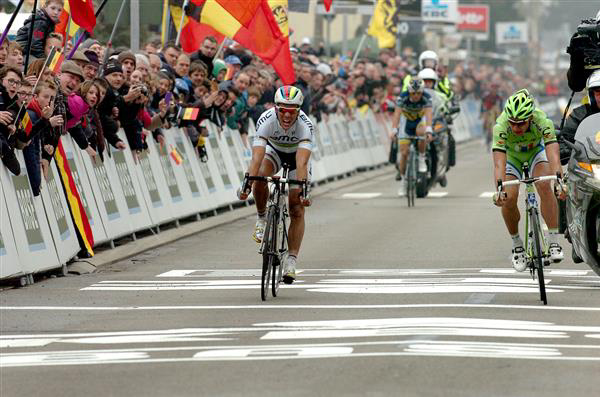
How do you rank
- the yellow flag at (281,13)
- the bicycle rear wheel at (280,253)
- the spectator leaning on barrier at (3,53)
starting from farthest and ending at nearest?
the yellow flag at (281,13) → the spectator leaning on barrier at (3,53) → the bicycle rear wheel at (280,253)

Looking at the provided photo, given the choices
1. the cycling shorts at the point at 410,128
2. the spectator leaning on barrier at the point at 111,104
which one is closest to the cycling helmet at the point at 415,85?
the cycling shorts at the point at 410,128

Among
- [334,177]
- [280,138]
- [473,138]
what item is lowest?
[473,138]

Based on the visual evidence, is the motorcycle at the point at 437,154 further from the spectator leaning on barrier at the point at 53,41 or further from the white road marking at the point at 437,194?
the spectator leaning on barrier at the point at 53,41

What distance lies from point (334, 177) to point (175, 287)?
19.2 metres

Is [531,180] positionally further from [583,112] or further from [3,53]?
[3,53]

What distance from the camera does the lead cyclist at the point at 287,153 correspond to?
15086 millimetres

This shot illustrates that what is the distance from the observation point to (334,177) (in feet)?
113

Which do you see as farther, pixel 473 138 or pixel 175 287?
pixel 473 138

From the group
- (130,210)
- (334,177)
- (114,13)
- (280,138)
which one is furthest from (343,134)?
(280,138)

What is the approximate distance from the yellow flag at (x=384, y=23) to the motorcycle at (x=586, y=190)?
27988mm

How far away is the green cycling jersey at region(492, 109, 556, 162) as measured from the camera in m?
15.0

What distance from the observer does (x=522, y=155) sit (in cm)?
1530

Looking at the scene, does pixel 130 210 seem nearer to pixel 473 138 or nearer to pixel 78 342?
pixel 78 342

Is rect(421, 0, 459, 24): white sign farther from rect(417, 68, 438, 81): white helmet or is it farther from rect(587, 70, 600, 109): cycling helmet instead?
rect(587, 70, 600, 109): cycling helmet
